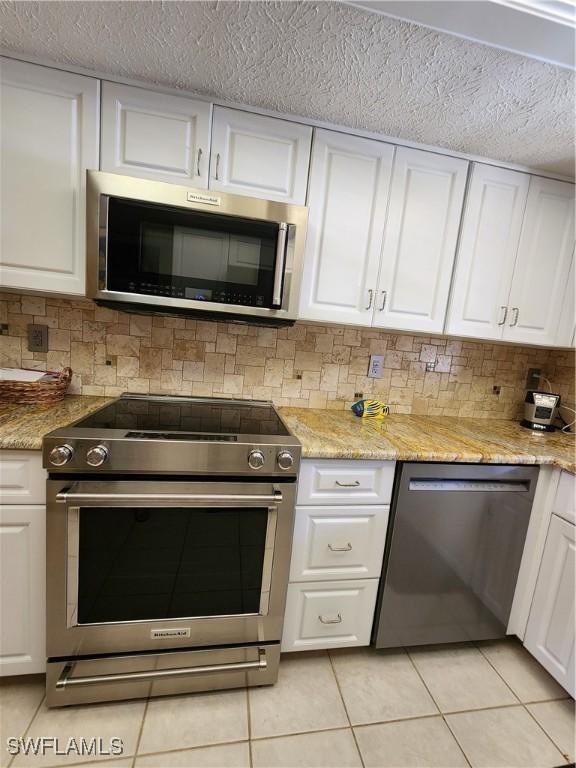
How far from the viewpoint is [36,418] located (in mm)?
1255

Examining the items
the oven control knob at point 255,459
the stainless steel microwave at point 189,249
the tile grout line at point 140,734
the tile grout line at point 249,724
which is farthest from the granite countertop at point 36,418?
the tile grout line at point 249,724

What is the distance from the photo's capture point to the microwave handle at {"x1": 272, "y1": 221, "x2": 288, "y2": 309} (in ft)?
4.36

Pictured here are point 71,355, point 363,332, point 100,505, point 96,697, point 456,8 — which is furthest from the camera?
point 363,332

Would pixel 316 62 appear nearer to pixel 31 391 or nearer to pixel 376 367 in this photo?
pixel 376 367

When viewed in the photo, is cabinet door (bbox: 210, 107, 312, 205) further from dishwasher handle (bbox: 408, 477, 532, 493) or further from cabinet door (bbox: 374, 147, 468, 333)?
dishwasher handle (bbox: 408, 477, 532, 493)

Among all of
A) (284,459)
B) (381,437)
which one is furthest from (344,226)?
(284,459)

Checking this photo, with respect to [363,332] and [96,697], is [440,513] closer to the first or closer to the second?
[363,332]

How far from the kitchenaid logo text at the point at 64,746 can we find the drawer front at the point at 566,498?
1783 mm

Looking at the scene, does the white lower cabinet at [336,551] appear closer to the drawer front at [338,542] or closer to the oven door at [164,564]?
the drawer front at [338,542]

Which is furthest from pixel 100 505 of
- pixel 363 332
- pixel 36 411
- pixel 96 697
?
pixel 363 332

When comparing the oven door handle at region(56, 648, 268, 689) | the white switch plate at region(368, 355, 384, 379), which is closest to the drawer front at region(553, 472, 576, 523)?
the white switch plate at region(368, 355, 384, 379)

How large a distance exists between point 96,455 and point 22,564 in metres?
0.50

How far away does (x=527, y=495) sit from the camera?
4.78 feet

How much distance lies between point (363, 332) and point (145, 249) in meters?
1.14
